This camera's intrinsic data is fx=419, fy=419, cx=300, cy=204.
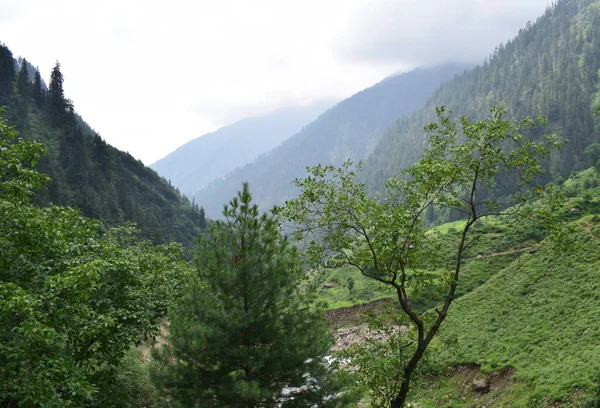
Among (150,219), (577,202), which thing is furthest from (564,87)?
(150,219)

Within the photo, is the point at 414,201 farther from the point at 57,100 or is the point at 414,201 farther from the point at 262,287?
the point at 57,100

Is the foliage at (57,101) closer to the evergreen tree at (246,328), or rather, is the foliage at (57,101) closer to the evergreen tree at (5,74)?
the evergreen tree at (5,74)

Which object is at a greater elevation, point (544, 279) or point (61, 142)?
point (61, 142)

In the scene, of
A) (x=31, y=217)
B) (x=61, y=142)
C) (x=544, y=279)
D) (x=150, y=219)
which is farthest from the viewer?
(x=150, y=219)

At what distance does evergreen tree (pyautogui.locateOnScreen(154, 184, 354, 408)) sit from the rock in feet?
56.1

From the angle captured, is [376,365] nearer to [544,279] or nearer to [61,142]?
[544,279]

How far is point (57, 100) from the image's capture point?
376ft

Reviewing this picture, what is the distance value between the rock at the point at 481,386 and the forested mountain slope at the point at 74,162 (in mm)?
81852

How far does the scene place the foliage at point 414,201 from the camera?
1389cm

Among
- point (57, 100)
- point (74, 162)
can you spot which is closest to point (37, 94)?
point (57, 100)

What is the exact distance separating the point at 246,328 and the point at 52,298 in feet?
19.8

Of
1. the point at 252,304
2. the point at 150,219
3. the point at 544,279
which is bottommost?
the point at 544,279

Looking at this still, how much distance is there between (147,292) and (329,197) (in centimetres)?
860

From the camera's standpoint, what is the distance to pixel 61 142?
10612cm
